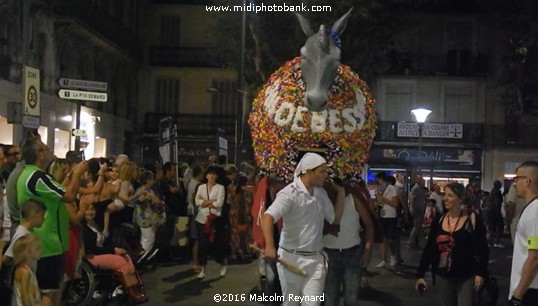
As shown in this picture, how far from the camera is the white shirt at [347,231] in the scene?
768 centimetres

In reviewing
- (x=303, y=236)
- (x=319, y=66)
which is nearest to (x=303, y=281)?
(x=303, y=236)

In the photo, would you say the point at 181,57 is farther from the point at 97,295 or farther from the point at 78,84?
the point at 97,295

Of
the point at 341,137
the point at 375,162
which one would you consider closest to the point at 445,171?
the point at 375,162

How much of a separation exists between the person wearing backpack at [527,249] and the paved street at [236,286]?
4.64m

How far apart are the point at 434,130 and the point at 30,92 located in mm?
26188

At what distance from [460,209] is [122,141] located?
26975 millimetres

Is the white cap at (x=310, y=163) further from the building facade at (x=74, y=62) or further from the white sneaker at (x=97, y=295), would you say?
the building facade at (x=74, y=62)

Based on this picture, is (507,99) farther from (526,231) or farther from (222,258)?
(526,231)

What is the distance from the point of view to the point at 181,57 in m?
36.5

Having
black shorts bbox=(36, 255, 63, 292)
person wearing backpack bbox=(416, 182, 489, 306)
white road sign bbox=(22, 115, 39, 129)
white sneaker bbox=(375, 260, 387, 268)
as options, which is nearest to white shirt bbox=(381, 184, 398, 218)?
white sneaker bbox=(375, 260, 387, 268)

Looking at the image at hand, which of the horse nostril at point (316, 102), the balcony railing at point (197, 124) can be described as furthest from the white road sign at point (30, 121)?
the balcony railing at point (197, 124)

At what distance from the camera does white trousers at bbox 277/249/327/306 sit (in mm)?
6391

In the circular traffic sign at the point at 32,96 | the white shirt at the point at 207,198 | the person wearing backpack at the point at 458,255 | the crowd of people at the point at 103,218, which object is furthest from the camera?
the white shirt at the point at 207,198

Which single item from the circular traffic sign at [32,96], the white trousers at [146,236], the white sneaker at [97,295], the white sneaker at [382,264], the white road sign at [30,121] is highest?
the circular traffic sign at [32,96]
